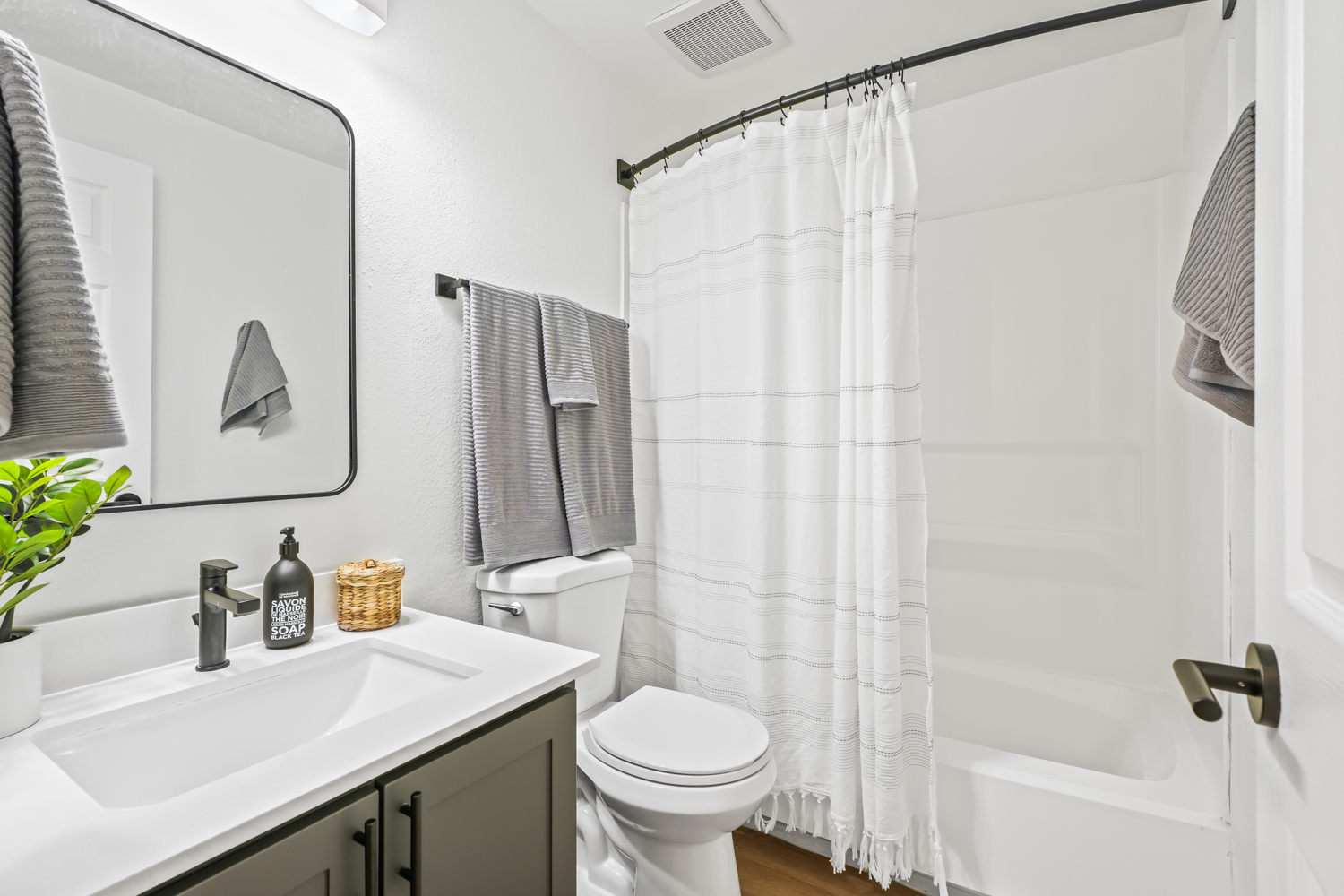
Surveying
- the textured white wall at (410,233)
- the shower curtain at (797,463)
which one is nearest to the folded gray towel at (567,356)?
the textured white wall at (410,233)

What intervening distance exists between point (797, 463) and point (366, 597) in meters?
1.05

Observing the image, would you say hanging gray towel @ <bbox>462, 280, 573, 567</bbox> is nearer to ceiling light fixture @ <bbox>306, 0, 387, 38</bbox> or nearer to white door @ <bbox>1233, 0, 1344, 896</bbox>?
ceiling light fixture @ <bbox>306, 0, 387, 38</bbox>

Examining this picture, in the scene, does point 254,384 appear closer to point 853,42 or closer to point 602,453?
point 602,453

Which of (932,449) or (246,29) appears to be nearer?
(246,29)

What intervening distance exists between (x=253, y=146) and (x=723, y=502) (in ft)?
4.36

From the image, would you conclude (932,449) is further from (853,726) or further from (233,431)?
(233,431)

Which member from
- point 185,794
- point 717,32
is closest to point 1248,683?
point 185,794

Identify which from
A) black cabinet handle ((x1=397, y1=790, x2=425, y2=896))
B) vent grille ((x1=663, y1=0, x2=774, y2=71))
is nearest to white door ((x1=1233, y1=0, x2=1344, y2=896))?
black cabinet handle ((x1=397, y1=790, x2=425, y2=896))

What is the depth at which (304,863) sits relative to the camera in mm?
651

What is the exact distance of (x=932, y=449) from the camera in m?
2.41

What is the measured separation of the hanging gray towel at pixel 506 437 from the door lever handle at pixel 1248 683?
4.22 feet

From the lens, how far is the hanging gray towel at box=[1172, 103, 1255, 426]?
2.48 ft

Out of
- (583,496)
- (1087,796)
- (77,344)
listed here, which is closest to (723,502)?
(583,496)

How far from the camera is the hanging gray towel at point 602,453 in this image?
1655mm
